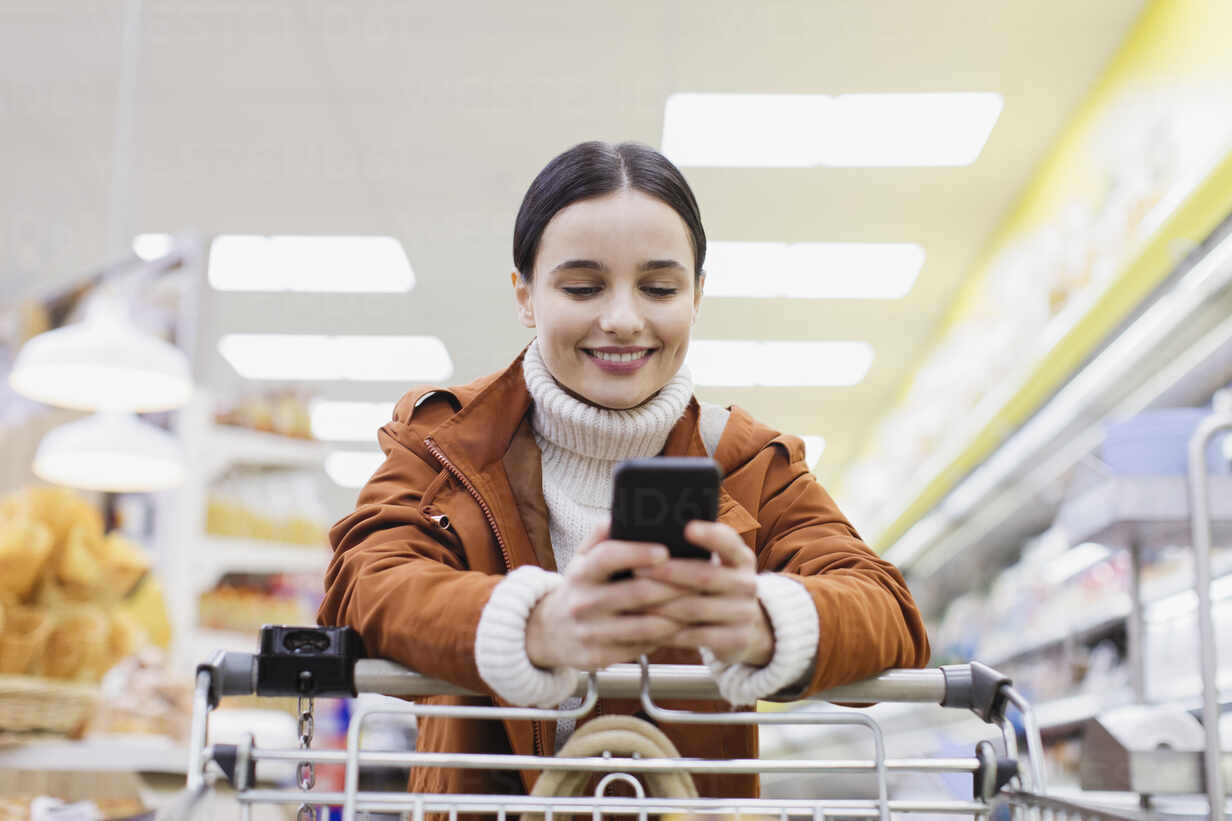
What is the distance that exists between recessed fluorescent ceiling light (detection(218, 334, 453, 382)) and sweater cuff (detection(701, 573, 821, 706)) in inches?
272

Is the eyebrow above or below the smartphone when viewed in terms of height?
above

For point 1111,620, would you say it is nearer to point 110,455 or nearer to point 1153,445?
point 1153,445

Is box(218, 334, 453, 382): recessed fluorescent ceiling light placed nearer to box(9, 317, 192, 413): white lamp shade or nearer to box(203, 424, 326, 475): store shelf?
box(203, 424, 326, 475): store shelf

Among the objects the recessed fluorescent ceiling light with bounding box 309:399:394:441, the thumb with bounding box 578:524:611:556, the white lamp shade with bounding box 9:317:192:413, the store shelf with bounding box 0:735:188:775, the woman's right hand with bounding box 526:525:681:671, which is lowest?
the store shelf with bounding box 0:735:188:775

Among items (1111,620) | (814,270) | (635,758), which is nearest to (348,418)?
(814,270)

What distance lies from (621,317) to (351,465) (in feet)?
33.9

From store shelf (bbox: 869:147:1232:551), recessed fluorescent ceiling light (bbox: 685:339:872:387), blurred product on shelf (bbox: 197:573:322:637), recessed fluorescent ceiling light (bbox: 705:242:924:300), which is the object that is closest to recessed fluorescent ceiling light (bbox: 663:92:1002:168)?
recessed fluorescent ceiling light (bbox: 705:242:924:300)

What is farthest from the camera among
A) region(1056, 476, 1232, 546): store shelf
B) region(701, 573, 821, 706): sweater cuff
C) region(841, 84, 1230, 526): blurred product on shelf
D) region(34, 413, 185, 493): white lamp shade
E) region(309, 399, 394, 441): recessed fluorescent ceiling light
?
region(309, 399, 394, 441): recessed fluorescent ceiling light

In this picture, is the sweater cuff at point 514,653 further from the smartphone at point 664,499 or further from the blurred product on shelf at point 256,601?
the blurred product on shelf at point 256,601

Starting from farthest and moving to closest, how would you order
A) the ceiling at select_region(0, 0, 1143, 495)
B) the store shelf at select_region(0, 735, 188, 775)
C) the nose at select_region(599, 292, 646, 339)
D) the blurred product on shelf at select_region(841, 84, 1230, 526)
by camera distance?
the ceiling at select_region(0, 0, 1143, 495) → the blurred product on shelf at select_region(841, 84, 1230, 526) → the store shelf at select_region(0, 735, 188, 775) → the nose at select_region(599, 292, 646, 339)

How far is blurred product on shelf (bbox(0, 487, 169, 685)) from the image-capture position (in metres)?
3.05

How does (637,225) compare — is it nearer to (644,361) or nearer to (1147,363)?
(644,361)

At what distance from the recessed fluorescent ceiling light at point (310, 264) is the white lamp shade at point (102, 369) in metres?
2.77

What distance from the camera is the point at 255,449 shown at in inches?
210
